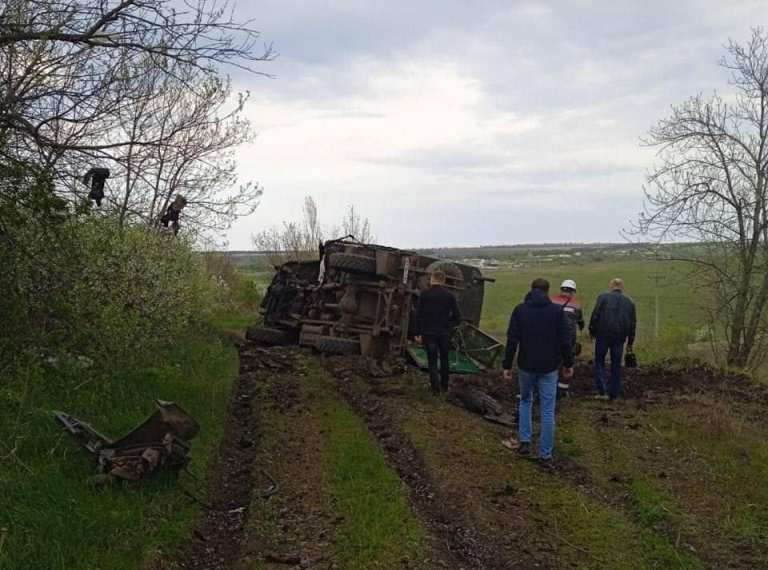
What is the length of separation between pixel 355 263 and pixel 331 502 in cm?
853


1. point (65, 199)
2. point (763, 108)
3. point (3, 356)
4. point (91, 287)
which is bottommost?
point (3, 356)

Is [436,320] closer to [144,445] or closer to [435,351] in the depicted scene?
[435,351]

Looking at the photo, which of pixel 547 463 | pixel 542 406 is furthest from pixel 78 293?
pixel 547 463

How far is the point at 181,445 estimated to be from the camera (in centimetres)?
689

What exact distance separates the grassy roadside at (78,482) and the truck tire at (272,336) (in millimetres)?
6371

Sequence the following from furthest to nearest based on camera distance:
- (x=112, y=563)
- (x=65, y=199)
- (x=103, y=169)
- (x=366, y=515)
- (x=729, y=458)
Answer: (x=729, y=458) → (x=103, y=169) → (x=65, y=199) → (x=366, y=515) → (x=112, y=563)

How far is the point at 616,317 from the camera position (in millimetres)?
12500

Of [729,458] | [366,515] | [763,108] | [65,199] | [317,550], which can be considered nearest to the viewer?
[317,550]

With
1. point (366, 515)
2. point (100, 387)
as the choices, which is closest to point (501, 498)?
point (366, 515)

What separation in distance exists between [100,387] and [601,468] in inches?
214

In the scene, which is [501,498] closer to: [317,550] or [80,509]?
[317,550]

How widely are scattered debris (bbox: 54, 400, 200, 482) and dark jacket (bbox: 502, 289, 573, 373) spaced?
3.59 m

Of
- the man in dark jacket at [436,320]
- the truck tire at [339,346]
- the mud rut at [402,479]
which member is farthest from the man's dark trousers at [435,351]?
the truck tire at [339,346]

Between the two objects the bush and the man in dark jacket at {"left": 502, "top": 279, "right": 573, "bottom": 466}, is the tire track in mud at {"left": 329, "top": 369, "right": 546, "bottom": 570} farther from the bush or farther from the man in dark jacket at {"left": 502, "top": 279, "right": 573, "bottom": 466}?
the bush
